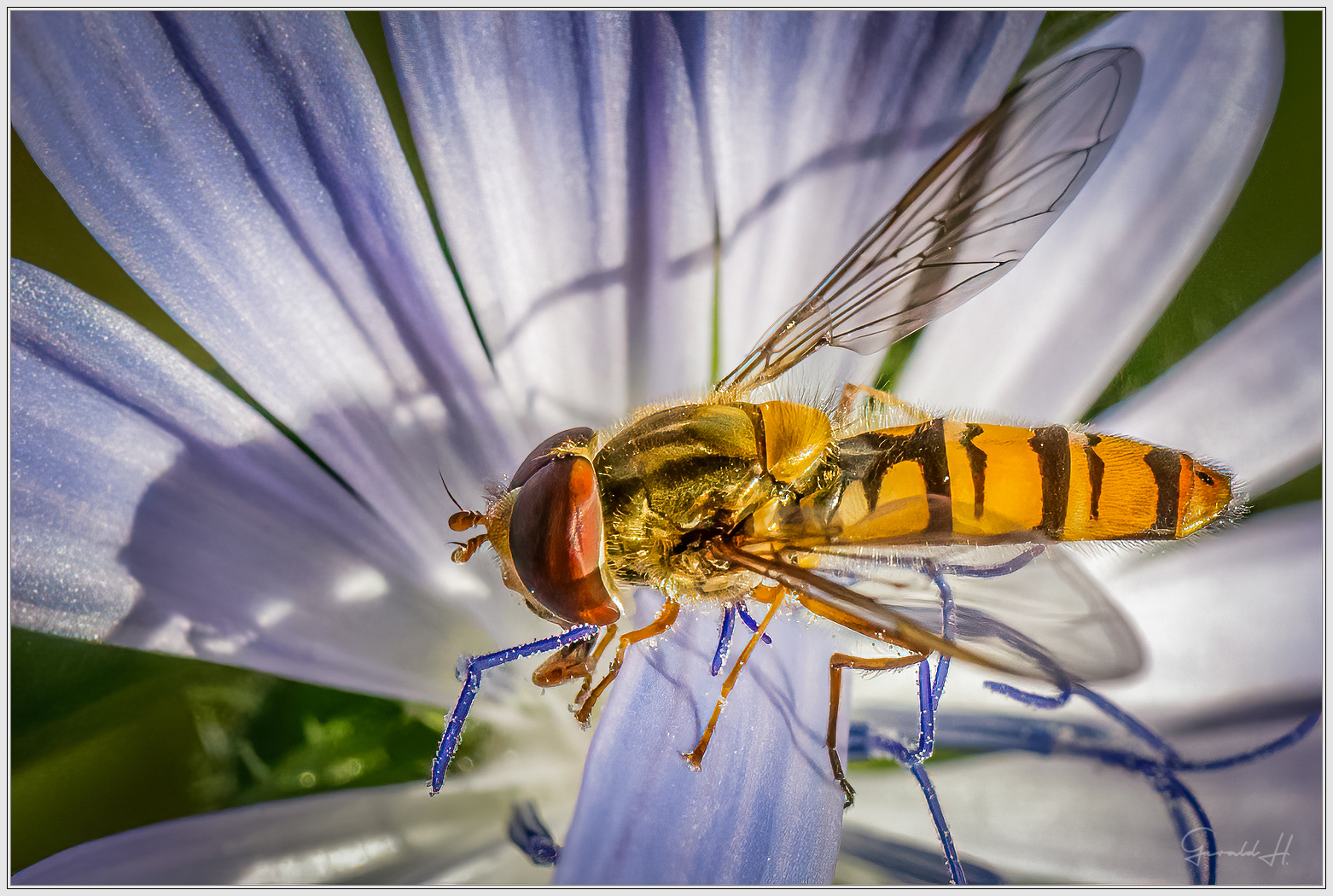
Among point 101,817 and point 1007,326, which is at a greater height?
point 1007,326

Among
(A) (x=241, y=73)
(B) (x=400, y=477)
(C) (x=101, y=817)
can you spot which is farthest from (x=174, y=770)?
(A) (x=241, y=73)

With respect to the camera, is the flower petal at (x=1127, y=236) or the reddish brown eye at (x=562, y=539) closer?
the reddish brown eye at (x=562, y=539)

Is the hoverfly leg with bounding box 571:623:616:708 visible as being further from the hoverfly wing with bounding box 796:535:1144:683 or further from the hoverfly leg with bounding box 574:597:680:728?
the hoverfly wing with bounding box 796:535:1144:683

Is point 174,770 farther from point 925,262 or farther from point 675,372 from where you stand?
point 925,262

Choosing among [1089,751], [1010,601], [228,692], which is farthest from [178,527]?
[1089,751]

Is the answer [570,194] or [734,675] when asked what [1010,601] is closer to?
[734,675]

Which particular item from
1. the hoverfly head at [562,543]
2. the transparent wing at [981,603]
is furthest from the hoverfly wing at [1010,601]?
the hoverfly head at [562,543]

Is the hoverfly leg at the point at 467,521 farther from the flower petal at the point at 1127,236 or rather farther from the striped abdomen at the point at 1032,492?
the flower petal at the point at 1127,236
